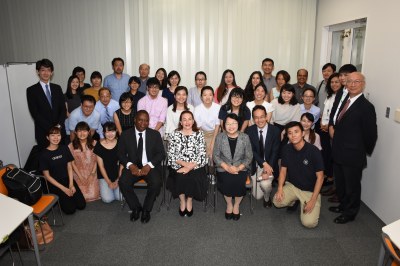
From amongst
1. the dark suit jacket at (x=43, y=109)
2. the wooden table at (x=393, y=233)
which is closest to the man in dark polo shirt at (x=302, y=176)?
the wooden table at (x=393, y=233)

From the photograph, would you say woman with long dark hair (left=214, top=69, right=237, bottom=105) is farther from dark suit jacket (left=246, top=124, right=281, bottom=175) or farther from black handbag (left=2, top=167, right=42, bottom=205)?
black handbag (left=2, top=167, right=42, bottom=205)

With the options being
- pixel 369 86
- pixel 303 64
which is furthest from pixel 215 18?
pixel 369 86

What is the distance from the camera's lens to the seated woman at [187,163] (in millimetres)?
3732

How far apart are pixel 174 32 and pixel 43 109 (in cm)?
285

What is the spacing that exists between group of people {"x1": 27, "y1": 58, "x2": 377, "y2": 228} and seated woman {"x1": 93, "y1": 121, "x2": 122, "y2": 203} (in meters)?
0.01

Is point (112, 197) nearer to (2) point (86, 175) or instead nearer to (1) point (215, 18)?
(2) point (86, 175)

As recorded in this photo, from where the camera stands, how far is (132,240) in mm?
3291

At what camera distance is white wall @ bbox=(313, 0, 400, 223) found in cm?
336

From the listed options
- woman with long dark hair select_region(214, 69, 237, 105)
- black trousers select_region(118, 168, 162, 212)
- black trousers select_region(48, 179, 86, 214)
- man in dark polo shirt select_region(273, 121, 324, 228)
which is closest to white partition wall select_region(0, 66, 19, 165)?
black trousers select_region(48, 179, 86, 214)

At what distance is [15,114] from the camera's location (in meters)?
5.04

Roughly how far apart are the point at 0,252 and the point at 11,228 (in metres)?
0.35

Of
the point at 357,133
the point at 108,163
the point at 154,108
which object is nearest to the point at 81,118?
the point at 108,163

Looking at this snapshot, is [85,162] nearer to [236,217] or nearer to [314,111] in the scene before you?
[236,217]

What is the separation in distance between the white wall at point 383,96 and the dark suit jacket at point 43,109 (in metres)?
4.24
